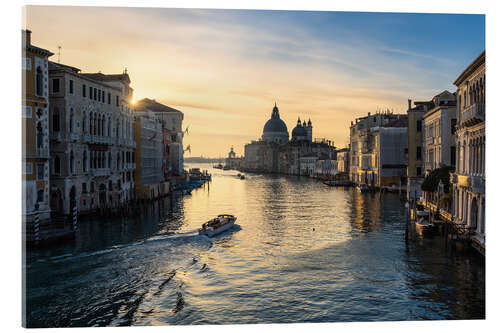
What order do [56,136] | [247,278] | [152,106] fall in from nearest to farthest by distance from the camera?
[247,278] → [56,136] → [152,106]

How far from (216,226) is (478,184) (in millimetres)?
11071

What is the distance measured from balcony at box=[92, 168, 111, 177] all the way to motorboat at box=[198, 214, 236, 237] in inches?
298

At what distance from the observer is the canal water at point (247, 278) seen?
10.2 meters

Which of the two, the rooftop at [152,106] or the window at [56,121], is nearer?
the window at [56,121]

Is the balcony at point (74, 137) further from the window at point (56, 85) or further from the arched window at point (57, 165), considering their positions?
the window at point (56, 85)

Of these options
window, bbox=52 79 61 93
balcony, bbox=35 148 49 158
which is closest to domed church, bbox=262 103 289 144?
window, bbox=52 79 61 93

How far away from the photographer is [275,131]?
491ft

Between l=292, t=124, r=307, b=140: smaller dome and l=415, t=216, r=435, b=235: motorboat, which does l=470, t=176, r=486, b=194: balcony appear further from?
l=292, t=124, r=307, b=140: smaller dome

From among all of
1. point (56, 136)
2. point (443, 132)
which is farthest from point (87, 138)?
point (443, 132)

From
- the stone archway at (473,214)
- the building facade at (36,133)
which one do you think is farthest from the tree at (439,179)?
the building facade at (36,133)

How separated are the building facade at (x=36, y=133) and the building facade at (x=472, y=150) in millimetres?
14668

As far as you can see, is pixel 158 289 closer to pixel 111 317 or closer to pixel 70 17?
pixel 111 317

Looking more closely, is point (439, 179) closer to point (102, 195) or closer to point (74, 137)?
point (74, 137)

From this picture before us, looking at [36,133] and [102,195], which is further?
[102,195]
